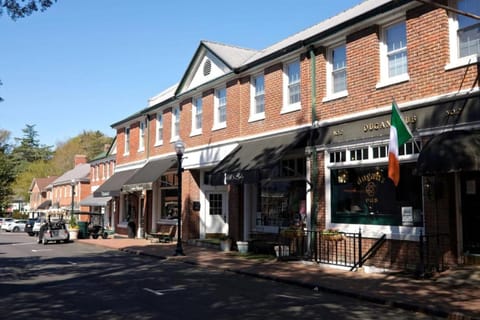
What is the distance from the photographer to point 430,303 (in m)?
9.05

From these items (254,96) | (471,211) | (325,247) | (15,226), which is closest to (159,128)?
(254,96)

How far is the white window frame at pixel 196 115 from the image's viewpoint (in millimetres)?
23328

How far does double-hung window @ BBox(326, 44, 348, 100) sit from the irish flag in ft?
10.2

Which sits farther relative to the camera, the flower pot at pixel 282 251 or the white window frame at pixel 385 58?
the flower pot at pixel 282 251

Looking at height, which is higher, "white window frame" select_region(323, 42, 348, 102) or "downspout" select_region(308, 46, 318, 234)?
"white window frame" select_region(323, 42, 348, 102)

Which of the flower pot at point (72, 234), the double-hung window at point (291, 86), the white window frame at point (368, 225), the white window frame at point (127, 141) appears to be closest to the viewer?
the white window frame at point (368, 225)

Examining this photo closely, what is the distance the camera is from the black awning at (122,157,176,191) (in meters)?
24.7

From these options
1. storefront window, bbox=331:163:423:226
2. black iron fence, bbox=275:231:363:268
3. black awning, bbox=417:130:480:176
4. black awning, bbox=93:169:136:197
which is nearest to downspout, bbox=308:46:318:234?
black iron fence, bbox=275:231:363:268

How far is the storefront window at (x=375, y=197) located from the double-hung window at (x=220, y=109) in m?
7.53

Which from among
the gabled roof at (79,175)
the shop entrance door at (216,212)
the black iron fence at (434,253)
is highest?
the gabled roof at (79,175)

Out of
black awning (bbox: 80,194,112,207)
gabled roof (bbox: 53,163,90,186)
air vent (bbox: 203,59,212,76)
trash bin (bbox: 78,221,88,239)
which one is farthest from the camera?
gabled roof (bbox: 53,163,90,186)

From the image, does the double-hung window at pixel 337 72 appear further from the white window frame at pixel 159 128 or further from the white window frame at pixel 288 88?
Answer: the white window frame at pixel 159 128

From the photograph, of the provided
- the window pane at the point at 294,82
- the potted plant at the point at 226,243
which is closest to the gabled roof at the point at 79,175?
the potted plant at the point at 226,243

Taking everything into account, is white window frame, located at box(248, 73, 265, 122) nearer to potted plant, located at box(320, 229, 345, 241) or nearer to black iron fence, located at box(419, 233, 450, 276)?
potted plant, located at box(320, 229, 345, 241)
